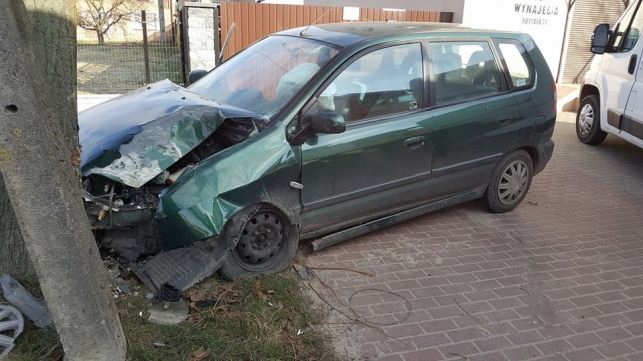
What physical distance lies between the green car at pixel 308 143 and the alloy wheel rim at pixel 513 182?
0.02m

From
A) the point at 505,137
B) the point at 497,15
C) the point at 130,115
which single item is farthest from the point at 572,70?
the point at 130,115

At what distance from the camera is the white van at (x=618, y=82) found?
6711 millimetres

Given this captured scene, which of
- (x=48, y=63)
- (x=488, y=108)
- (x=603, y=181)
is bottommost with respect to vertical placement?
(x=603, y=181)

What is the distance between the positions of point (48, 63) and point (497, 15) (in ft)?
32.6

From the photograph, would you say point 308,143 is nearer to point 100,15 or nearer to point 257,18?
point 257,18

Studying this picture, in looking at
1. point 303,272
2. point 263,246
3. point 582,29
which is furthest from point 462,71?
point 582,29

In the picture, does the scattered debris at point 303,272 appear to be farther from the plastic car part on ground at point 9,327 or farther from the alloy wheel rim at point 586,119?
the alloy wheel rim at point 586,119

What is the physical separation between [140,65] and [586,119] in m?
8.75

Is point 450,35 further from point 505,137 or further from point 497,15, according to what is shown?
point 497,15

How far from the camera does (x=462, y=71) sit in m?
4.70

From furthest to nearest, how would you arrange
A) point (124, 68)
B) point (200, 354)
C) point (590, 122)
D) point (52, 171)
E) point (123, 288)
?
point (124, 68)
point (590, 122)
point (123, 288)
point (200, 354)
point (52, 171)

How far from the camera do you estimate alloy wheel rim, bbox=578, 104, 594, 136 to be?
804cm

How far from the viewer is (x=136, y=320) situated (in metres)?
3.20

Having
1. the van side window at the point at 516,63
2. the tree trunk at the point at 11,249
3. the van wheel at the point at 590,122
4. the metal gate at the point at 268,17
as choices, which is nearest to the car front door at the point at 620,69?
the van wheel at the point at 590,122
